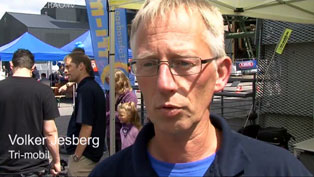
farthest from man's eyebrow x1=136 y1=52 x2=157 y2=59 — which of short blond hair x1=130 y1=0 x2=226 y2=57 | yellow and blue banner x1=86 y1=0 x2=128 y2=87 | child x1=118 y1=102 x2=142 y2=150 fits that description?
yellow and blue banner x1=86 y1=0 x2=128 y2=87

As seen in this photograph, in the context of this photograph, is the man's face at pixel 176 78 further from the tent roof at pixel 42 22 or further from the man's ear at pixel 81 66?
the tent roof at pixel 42 22

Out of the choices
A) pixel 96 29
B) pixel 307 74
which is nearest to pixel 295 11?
pixel 307 74

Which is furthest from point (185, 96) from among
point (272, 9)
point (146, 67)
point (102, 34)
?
point (102, 34)

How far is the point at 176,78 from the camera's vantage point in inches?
41.7

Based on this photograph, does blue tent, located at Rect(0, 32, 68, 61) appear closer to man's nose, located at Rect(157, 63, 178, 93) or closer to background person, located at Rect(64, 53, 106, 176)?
background person, located at Rect(64, 53, 106, 176)

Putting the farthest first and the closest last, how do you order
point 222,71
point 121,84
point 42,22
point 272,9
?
point 42,22
point 272,9
point 121,84
point 222,71

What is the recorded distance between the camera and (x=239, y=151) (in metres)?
1.09

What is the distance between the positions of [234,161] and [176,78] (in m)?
0.33

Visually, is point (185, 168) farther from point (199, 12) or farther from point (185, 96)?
point (199, 12)

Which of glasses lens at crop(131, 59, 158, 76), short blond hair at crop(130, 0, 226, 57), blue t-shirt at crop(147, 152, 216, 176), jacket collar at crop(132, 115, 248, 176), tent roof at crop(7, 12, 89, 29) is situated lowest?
blue t-shirt at crop(147, 152, 216, 176)

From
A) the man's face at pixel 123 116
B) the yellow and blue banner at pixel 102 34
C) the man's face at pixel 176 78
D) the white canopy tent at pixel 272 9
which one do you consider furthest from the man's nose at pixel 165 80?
the yellow and blue banner at pixel 102 34

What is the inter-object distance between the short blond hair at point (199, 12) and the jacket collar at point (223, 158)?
0.30 m

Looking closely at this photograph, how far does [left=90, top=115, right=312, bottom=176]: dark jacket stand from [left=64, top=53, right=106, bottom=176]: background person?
2.29m

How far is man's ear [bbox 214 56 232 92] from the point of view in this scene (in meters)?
1.16
